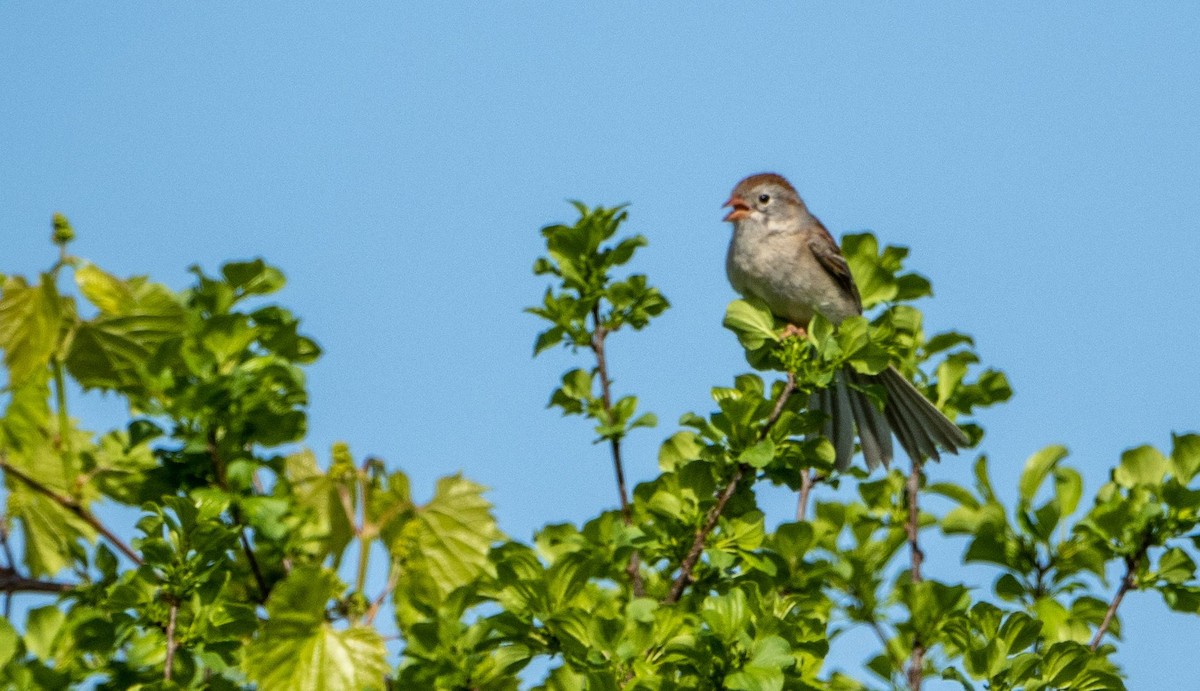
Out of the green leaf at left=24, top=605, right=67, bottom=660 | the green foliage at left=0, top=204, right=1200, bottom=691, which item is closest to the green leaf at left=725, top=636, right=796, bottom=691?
the green foliage at left=0, top=204, right=1200, bottom=691

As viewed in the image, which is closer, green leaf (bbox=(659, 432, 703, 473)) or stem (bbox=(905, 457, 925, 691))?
green leaf (bbox=(659, 432, 703, 473))

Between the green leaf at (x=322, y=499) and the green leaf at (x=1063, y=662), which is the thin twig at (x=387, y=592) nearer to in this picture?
the green leaf at (x=322, y=499)

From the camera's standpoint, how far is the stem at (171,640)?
12.6 feet

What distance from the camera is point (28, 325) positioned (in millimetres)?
4809

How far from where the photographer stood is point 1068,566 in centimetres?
475

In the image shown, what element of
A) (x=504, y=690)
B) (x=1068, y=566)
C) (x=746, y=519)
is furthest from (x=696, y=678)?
(x=1068, y=566)

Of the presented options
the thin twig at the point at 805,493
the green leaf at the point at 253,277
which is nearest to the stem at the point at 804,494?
the thin twig at the point at 805,493

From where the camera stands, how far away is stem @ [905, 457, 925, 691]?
4871 millimetres

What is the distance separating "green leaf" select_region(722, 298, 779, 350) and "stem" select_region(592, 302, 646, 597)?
44cm

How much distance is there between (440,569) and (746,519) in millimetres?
1318

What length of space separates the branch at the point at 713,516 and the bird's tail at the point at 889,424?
0.98 m

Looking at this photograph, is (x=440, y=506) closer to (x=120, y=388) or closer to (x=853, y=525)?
(x=120, y=388)

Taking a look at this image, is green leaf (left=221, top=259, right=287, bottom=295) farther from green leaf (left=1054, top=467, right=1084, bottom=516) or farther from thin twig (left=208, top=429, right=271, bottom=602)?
green leaf (left=1054, top=467, right=1084, bottom=516)

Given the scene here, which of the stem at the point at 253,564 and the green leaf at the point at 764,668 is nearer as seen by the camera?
the green leaf at the point at 764,668
